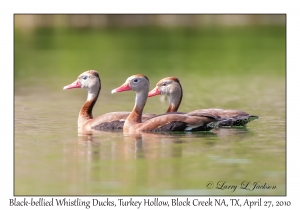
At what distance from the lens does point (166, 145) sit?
13.6 m

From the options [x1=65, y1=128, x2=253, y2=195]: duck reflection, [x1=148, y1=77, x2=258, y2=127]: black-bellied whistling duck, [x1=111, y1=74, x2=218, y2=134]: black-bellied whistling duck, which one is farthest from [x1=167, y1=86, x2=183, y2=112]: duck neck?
[x1=65, y1=128, x2=253, y2=195]: duck reflection

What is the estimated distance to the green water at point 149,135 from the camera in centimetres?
1133

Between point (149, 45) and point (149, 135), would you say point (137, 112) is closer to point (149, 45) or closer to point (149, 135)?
point (149, 135)

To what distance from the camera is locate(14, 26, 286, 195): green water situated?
1133 cm

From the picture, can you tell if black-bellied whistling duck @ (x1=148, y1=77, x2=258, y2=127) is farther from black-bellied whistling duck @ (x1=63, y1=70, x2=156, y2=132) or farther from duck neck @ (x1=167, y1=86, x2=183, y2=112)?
black-bellied whistling duck @ (x1=63, y1=70, x2=156, y2=132)

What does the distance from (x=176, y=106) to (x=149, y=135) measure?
1.73 m

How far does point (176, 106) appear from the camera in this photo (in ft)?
53.1

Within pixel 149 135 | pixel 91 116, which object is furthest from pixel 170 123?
pixel 91 116

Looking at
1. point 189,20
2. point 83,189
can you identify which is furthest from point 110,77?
point 189,20

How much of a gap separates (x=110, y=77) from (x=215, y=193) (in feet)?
49.0

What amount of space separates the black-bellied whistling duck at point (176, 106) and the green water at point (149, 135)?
42 cm
